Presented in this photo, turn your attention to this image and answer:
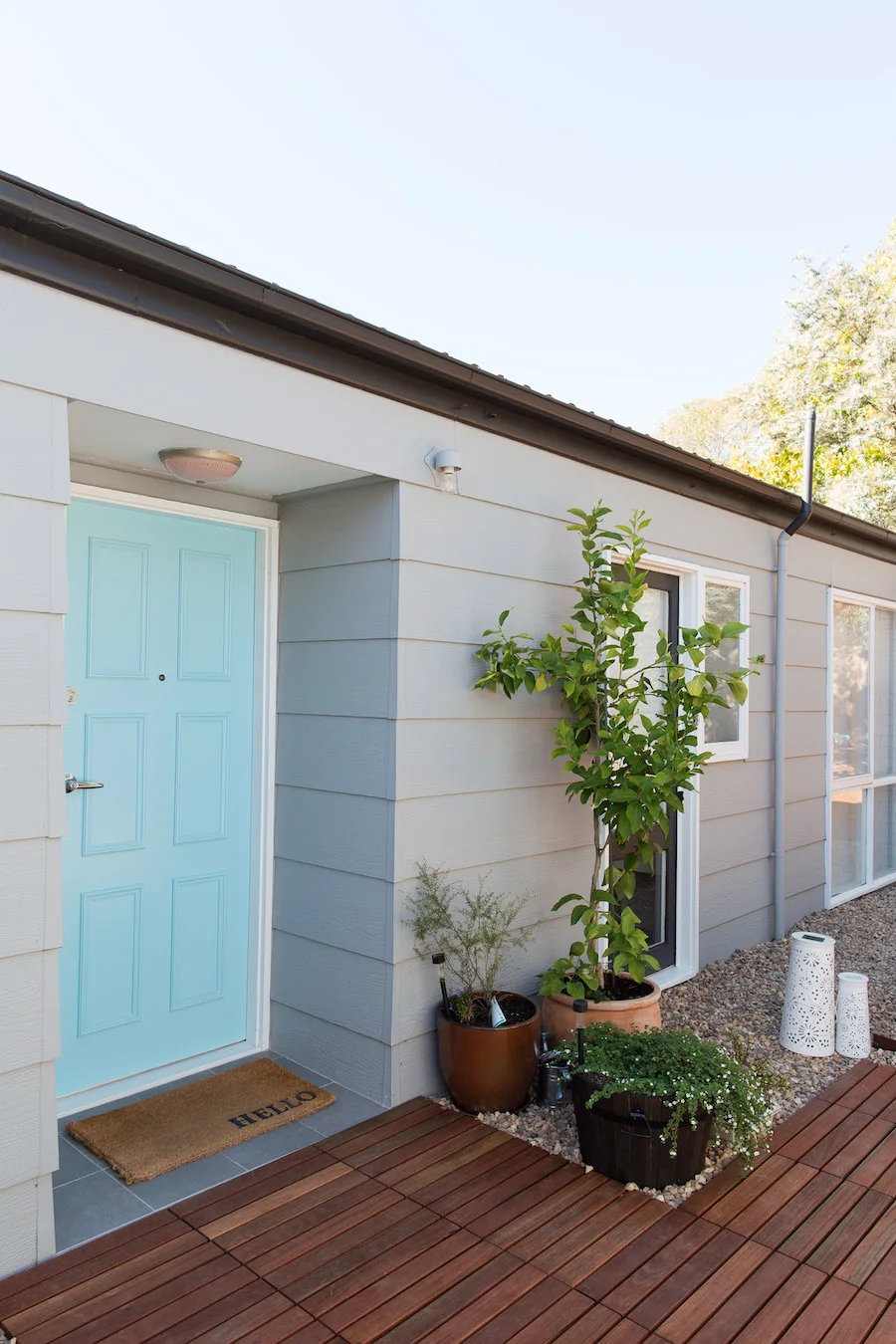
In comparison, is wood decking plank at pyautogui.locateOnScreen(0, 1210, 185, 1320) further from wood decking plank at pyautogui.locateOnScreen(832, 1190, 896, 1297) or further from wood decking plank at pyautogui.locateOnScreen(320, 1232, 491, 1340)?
wood decking plank at pyautogui.locateOnScreen(832, 1190, 896, 1297)

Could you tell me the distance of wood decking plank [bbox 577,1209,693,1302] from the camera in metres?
2.08

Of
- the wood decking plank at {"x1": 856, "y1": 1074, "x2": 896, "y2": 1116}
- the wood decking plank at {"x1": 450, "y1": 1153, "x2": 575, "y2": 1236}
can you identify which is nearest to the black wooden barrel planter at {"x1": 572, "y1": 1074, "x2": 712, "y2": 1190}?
the wood decking plank at {"x1": 450, "y1": 1153, "x2": 575, "y2": 1236}

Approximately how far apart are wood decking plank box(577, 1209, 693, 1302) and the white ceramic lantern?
4.45 feet

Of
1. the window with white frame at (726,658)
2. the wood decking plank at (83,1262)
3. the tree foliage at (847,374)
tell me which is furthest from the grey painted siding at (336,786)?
the tree foliage at (847,374)

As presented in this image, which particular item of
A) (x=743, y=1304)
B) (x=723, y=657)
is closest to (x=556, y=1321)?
(x=743, y=1304)

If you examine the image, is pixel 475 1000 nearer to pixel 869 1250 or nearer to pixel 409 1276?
pixel 409 1276

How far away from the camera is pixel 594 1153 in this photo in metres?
2.57

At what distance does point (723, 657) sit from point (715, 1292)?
124 inches

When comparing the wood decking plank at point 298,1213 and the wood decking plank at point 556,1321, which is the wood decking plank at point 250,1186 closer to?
the wood decking plank at point 298,1213

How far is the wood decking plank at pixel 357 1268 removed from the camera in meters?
2.02

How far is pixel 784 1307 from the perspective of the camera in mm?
2018

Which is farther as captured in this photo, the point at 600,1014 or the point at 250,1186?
the point at 600,1014

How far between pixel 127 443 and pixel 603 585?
162 cm

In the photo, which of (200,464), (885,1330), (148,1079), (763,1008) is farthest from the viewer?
(763,1008)
